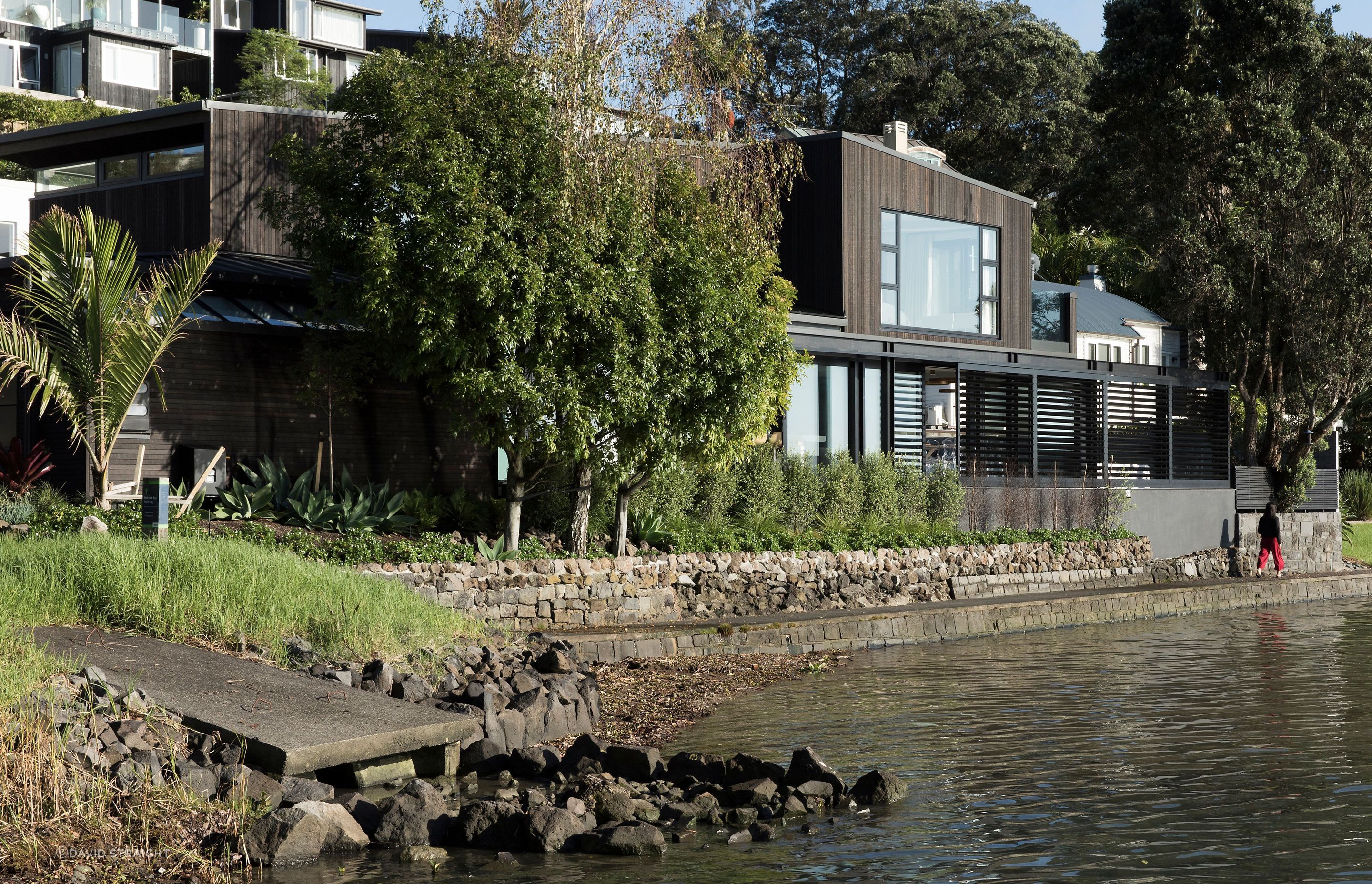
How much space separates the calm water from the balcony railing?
6082 cm

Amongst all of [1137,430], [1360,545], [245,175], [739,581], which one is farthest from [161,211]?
[1360,545]

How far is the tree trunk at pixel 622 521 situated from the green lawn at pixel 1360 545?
24253 millimetres

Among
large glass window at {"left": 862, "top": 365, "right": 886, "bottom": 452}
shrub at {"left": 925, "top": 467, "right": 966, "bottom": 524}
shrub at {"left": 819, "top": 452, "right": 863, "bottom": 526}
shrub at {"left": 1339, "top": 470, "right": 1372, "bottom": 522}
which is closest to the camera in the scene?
shrub at {"left": 819, "top": 452, "right": 863, "bottom": 526}

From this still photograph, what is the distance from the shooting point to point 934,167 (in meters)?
28.5

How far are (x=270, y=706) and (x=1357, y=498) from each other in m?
36.9

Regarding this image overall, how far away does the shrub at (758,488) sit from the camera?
2184cm

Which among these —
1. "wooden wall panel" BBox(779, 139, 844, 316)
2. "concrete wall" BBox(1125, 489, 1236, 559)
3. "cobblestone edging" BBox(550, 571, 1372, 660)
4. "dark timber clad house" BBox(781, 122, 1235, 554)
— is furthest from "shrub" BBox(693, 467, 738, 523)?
"concrete wall" BBox(1125, 489, 1236, 559)

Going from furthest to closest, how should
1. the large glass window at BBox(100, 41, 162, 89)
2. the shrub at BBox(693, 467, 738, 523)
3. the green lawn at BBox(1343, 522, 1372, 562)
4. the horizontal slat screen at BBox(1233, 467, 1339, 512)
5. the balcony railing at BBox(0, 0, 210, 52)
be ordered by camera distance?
the balcony railing at BBox(0, 0, 210, 52)
the large glass window at BBox(100, 41, 162, 89)
the green lawn at BBox(1343, 522, 1372, 562)
the horizontal slat screen at BBox(1233, 467, 1339, 512)
the shrub at BBox(693, 467, 738, 523)

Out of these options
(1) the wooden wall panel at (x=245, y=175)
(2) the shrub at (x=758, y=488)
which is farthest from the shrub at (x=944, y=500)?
(1) the wooden wall panel at (x=245, y=175)

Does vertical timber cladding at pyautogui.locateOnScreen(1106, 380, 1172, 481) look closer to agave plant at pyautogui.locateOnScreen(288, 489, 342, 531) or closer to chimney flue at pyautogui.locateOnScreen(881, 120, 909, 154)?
chimney flue at pyautogui.locateOnScreen(881, 120, 909, 154)

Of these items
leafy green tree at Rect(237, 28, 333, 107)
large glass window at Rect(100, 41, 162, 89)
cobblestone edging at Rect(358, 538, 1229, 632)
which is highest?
large glass window at Rect(100, 41, 162, 89)

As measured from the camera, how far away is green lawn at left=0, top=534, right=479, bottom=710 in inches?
437

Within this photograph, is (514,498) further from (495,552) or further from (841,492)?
(841,492)

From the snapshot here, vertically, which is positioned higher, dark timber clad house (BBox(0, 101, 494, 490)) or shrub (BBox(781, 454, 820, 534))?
dark timber clad house (BBox(0, 101, 494, 490))
